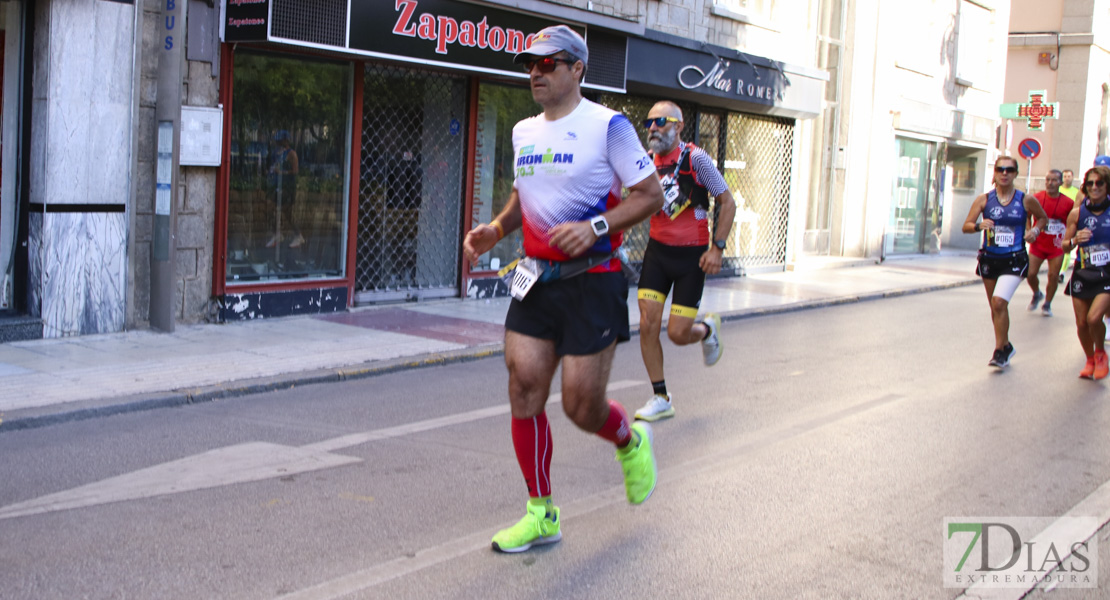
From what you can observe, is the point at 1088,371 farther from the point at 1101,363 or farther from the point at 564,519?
the point at 564,519

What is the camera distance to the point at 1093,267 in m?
9.17

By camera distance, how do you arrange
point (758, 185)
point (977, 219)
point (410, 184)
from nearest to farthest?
point (977, 219), point (410, 184), point (758, 185)

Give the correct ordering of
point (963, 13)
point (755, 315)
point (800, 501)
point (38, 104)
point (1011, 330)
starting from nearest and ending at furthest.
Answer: point (800, 501), point (38, 104), point (1011, 330), point (755, 315), point (963, 13)

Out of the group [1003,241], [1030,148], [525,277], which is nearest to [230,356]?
[525,277]

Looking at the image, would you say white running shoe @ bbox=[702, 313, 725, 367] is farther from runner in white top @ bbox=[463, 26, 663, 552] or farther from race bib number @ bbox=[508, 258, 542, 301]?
race bib number @ bbox=[508, 258, 542, 301]

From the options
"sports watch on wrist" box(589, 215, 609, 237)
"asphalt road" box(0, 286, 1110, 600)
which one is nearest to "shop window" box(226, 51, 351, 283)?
"asphalt road" box(0, 286, 1110, 600)

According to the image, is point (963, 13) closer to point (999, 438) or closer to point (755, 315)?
point (755, 315)

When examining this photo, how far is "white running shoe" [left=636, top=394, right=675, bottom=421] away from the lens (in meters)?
7.05

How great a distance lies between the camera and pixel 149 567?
13.6 ft

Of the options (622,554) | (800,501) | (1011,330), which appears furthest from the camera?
(1011,330)

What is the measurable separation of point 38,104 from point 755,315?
8.17m

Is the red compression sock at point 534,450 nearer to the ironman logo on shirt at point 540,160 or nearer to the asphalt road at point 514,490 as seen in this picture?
the asphalt road at point 514,490

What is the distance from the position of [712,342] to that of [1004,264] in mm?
3308

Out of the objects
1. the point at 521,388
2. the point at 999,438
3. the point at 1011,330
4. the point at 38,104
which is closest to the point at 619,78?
the point at 1011,330
